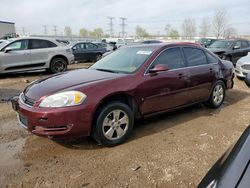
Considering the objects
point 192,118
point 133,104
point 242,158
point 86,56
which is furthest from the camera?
point 86,56

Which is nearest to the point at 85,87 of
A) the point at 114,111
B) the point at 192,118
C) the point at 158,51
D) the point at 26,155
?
the point at 114,111

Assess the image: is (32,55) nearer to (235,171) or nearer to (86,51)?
(86,51)

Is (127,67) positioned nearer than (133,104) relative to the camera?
No

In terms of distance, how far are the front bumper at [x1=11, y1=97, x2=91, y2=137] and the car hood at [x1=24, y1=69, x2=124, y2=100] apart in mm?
272

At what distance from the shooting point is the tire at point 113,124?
384cm

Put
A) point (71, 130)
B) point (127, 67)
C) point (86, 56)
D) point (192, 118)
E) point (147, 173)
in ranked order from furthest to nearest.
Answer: point (86, 56), point (192, 118), point (127, 67), point (71, 130), point (147, 173)

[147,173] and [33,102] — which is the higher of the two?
[33,102]

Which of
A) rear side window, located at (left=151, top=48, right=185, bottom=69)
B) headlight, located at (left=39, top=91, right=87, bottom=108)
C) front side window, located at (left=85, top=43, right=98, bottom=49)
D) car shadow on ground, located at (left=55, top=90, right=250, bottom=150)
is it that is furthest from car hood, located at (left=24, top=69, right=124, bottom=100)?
front side window, located at (left=85, top=43, right=98, bottom=49)

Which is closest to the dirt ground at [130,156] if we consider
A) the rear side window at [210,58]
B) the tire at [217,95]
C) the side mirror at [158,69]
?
the tire at [217,95]

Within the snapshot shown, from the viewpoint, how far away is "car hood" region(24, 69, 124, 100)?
3820 millimetres

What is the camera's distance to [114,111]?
3967 mm

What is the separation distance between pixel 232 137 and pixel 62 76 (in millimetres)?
2982

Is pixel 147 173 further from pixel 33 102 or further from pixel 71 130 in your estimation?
pixel 33 102

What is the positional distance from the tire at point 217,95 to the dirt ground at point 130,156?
2.05 feet
